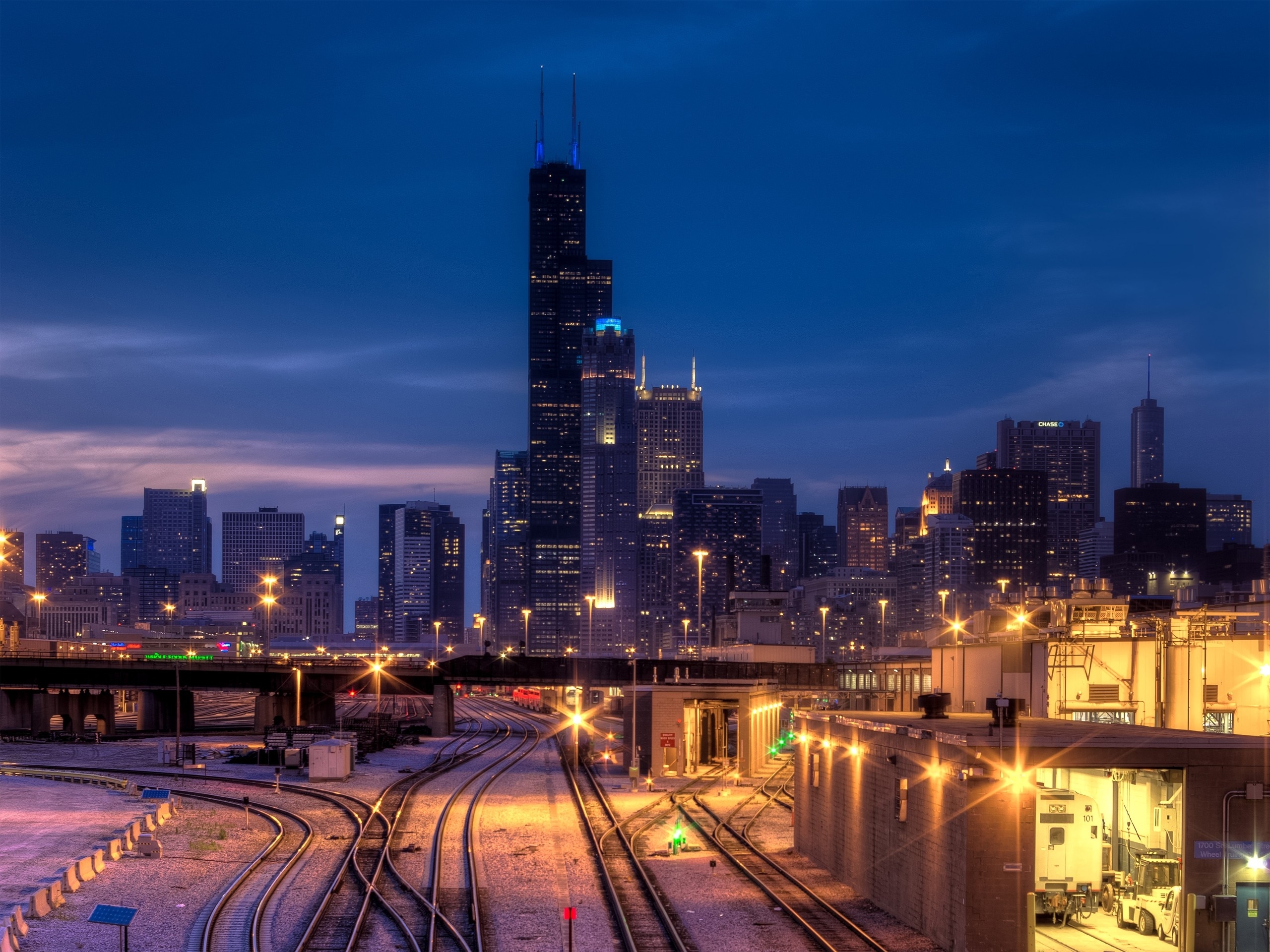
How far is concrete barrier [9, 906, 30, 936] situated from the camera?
27203 mm

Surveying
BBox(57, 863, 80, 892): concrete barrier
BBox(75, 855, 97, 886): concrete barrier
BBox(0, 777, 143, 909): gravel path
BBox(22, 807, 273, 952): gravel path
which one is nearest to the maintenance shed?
BBox(22, 807, 273, 952): gravel path

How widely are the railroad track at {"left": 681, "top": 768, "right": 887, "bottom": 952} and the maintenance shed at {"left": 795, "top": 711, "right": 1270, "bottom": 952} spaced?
4.14 ft

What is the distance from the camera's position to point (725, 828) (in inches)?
1826

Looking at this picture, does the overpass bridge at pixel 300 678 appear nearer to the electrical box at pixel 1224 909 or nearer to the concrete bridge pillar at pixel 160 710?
the concrete bridge pillar at pixel 160 710

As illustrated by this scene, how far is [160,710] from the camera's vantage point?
117 m

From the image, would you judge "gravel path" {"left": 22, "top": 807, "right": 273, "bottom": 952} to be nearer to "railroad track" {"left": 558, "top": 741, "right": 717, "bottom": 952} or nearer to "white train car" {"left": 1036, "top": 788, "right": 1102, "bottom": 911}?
"railroad track" {"left": 558, "top": 741, "right": 717, "bottom": 952}

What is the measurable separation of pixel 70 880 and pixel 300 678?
6066 centimetres

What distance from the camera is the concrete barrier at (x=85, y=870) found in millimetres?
33844

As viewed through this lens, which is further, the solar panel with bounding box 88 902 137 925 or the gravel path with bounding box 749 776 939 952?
the gravel path with bounding box 749 776 939 952

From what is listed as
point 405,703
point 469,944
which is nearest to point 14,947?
point 469,944

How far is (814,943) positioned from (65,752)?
67.2m

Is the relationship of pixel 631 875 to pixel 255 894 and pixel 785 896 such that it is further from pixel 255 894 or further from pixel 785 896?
pixel 255 894

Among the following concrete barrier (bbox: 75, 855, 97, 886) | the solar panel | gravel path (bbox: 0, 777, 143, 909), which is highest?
the solar panel

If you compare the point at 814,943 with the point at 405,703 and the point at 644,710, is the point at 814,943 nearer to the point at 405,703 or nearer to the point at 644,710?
the point at 644,710
